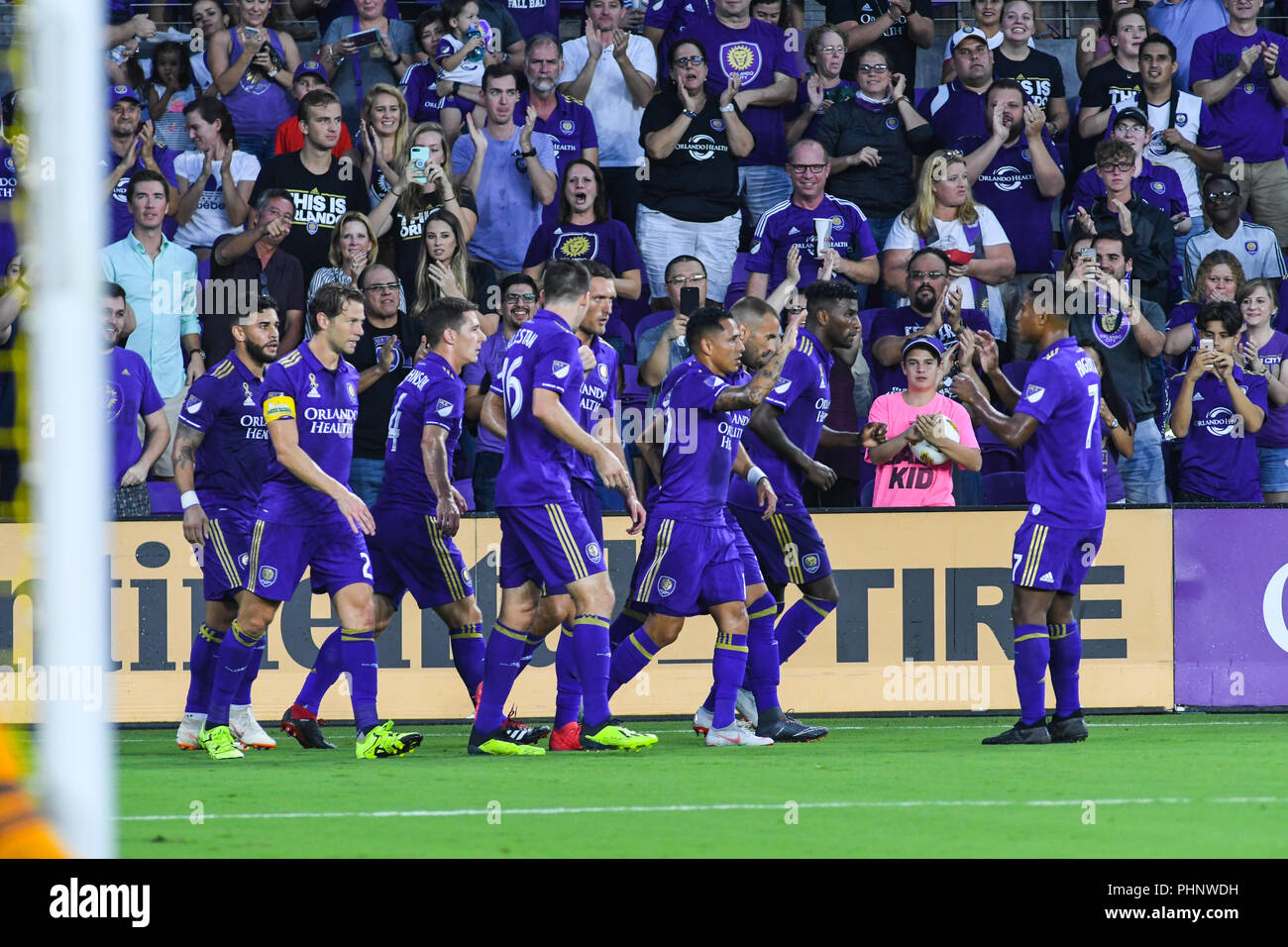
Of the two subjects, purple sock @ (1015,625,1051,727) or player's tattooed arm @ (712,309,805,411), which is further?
player's tattooed arm @ (712,309,805,411)

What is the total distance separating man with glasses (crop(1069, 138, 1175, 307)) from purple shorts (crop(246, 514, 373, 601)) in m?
6.68

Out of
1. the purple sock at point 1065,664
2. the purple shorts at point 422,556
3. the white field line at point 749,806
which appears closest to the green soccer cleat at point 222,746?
the purple shorts at point 422,556

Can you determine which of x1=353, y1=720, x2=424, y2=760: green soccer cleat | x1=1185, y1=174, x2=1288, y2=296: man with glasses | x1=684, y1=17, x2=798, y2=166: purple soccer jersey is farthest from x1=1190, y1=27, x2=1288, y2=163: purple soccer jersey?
x1=353, y1=720, x2=424, y2=760: green soccer cleat

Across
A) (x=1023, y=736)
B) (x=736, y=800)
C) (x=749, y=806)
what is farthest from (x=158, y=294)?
(x=749, y=806)

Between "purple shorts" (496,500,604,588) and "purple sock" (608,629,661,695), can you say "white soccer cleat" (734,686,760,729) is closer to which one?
"purple sock" (608,629,661,695)

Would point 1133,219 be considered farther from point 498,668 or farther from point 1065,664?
point 498,668

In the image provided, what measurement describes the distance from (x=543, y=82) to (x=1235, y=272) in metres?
5.47

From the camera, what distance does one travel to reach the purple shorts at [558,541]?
855 centimetres

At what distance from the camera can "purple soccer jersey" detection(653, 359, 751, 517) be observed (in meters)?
9.30

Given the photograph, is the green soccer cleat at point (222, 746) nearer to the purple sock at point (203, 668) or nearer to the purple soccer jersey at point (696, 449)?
the purple sock at point (203, 668)

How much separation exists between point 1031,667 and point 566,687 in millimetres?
2452
